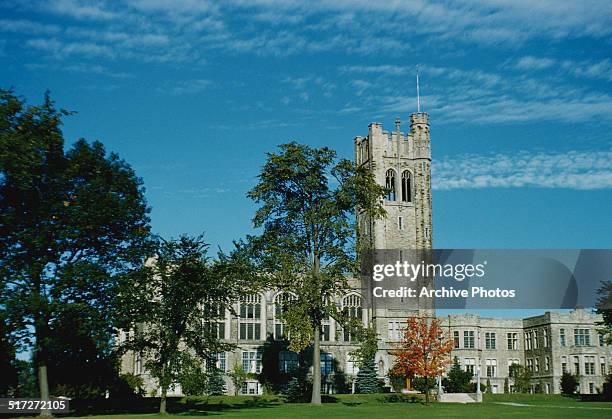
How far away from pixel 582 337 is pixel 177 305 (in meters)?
56.2

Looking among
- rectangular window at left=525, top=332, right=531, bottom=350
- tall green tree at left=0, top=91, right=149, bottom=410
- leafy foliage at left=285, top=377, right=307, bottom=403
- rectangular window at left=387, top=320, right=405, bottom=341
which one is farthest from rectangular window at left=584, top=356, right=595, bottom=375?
tall green tree at left=0, top=91, right=149, bottom=410

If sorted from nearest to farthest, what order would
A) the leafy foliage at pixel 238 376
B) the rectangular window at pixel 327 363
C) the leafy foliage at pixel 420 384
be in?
the leafy foliage at pixel 238 376 < the leafy foliage at pixel 420 384 < the rectangular window at pixel 327 363

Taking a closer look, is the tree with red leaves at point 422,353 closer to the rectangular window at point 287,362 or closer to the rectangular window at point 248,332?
the rectangular window at point 287,362

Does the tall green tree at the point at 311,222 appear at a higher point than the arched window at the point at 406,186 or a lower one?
lower

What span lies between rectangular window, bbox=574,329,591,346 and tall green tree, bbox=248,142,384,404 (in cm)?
4048

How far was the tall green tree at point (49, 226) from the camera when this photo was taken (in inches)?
1426

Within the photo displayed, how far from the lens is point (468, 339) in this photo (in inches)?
3300

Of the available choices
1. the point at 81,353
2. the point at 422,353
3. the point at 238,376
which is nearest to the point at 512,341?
the point at 422,353

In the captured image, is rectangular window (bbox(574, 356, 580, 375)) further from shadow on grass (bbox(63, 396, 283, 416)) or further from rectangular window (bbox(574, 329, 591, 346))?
shadow on grass (bbox(63, 396, 283, 416))

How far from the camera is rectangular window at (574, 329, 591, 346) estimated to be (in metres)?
79.5

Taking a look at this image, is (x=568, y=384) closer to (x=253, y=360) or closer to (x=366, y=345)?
(x=253, y=360)

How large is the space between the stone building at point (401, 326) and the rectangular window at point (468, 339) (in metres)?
0.11

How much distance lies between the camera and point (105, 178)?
41656mm

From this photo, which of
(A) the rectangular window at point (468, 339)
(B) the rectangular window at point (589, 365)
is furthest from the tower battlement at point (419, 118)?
(B) the rectangular window at point (589, 365)
